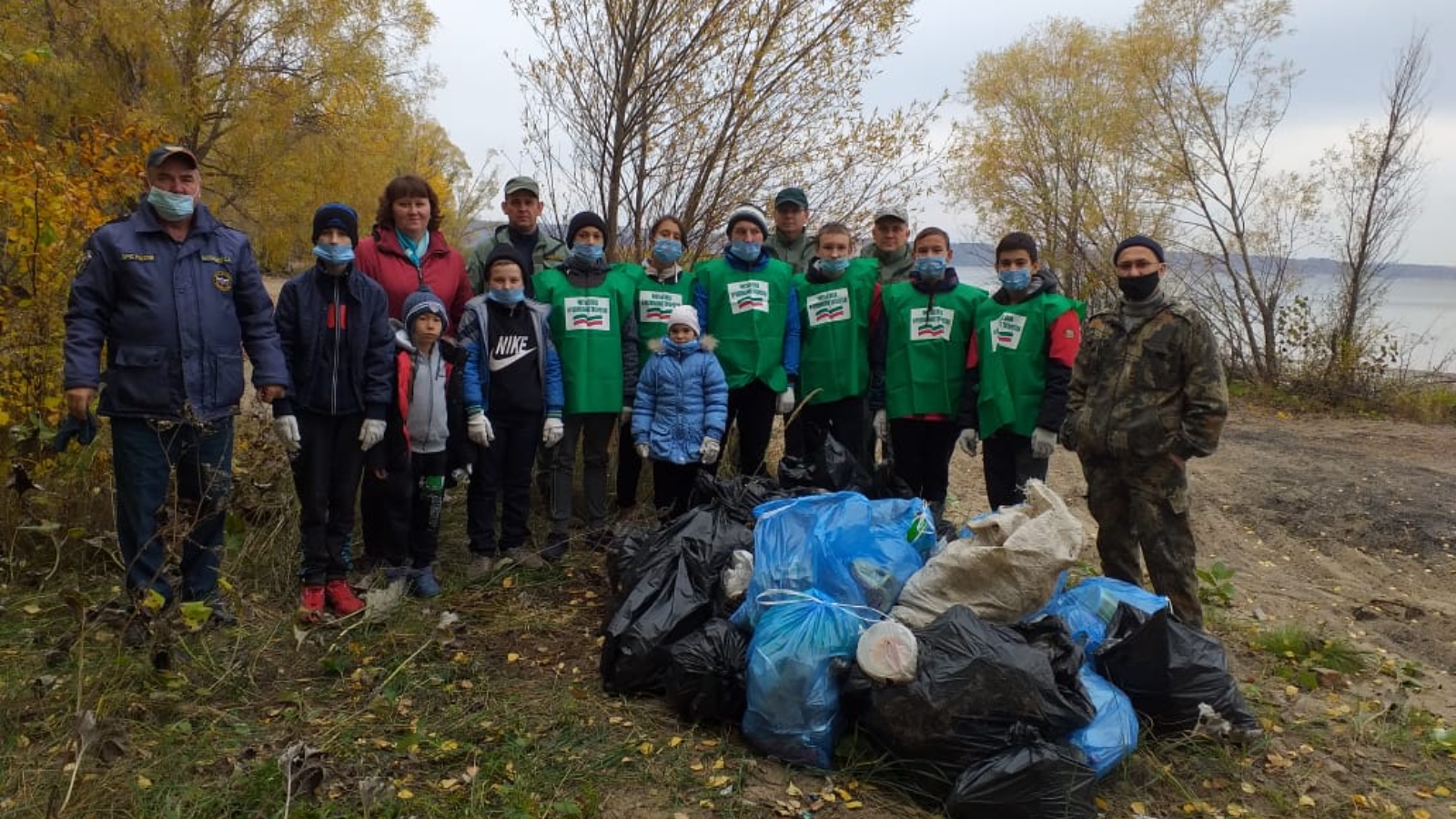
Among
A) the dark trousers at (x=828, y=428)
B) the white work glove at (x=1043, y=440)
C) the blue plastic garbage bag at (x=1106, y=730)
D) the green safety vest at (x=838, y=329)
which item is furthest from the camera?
the dark trousers at (x=828, y=428)

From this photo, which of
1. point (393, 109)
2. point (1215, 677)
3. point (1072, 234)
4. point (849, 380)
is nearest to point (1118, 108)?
point (1072, 234)

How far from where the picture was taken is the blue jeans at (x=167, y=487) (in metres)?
3.43

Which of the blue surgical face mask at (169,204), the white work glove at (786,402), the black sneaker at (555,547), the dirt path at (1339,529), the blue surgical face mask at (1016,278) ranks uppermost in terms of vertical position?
the blue surgical face mask at (169,204)

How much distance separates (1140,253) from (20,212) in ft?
17.2

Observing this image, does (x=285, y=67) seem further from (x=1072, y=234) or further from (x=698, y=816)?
(x=698, y=816)

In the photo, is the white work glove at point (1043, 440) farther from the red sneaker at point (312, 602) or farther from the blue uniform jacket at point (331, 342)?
the red sneaker at point (312, 602)

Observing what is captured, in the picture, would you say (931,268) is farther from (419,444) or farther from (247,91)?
(247,91)

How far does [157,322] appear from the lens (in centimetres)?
338

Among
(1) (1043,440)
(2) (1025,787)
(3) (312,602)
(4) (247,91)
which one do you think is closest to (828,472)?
(1) (1043,440)

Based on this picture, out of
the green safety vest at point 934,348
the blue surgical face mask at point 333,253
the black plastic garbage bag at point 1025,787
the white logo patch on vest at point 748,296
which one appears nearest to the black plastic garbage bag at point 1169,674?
the black plastic garbage bag at point 1025,787

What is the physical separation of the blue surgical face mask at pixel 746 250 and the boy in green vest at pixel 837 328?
1.03ft

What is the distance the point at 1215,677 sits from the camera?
319cm

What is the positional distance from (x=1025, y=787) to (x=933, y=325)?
2.67 metres

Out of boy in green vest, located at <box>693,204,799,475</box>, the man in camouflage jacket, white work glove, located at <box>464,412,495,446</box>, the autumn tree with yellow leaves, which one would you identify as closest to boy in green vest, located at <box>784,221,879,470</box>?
boy in green vest, located at <box>693,204,799,475</box>
